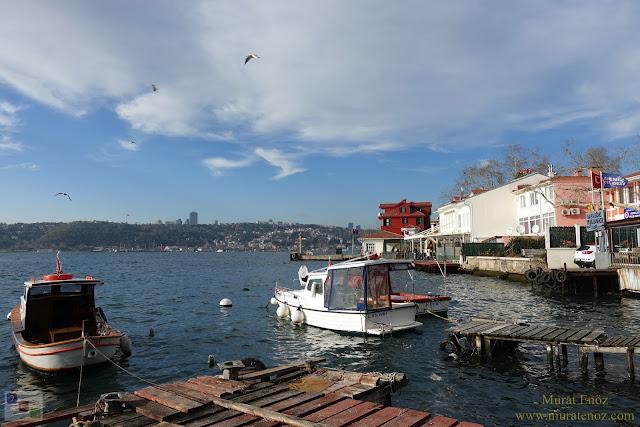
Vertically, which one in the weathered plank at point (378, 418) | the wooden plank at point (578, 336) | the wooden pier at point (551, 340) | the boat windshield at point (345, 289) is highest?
the boat windshield at point (345, 289)

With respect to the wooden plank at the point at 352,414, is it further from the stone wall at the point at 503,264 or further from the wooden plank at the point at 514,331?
the stone wall at the point at 503,264

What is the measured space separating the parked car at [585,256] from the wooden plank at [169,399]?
34.1 meters

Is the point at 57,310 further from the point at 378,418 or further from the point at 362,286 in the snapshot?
the point at 378,418

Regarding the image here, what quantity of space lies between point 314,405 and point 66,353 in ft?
31.9

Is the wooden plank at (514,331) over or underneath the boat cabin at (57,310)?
underneath

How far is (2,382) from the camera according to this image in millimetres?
12977

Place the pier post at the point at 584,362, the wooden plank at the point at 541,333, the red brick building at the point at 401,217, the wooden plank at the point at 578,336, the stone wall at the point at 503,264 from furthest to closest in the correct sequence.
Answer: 1. the red brick building at the point at 401,217
2. the stone wall at the point at 503,264
3. the wooden plank at the point at 541,333
4. the wooden plank at the point at 578,336
5. the pier post at the point at 584,362

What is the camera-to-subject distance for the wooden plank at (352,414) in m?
6.33

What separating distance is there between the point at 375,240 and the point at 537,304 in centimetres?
5661

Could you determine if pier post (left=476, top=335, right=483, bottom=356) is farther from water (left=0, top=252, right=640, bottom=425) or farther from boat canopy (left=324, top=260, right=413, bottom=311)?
boat canopy (left=324, top=260, right=413, bottom=311)

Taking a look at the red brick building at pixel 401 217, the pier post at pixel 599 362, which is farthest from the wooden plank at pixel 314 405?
the red brick building at pixel 401 217

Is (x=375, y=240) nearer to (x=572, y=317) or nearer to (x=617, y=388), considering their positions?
(x=572, y=317)

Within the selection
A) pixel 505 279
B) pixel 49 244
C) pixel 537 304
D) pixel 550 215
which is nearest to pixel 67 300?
pixel 537 304

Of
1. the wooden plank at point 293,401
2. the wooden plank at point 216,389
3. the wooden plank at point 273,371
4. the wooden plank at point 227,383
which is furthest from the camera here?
the wooden plank at point 273,371
